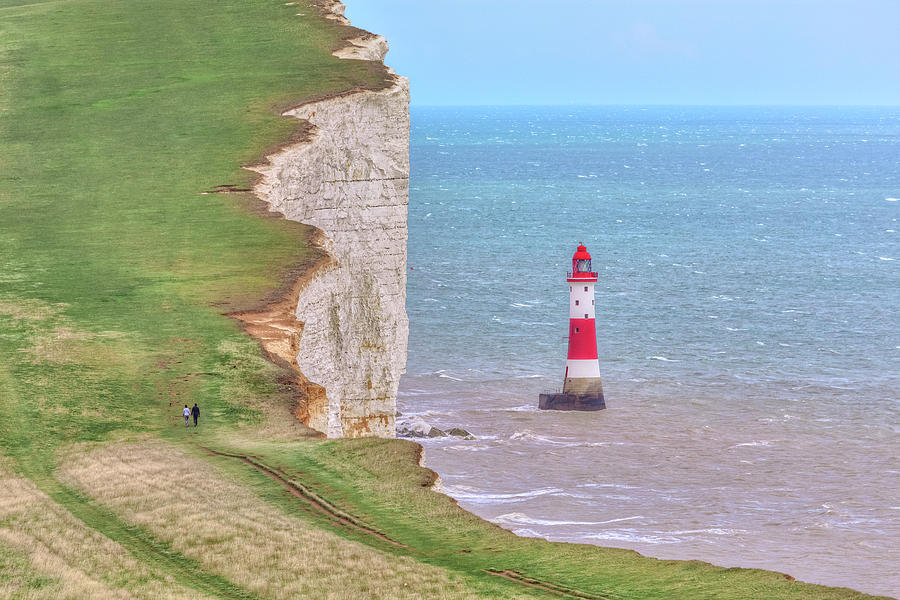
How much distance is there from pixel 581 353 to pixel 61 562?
3956 cm

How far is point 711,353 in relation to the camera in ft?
249

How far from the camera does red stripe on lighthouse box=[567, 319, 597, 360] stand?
200ft

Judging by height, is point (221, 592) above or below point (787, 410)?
above

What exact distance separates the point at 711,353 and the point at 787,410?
13106 mm

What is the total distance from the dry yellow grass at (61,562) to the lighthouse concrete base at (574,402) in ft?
123

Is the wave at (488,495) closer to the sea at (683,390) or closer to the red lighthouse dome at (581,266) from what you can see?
the sea at (683,390)

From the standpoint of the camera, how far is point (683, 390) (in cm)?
6681

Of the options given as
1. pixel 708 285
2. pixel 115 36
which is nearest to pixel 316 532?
pixel 115 36

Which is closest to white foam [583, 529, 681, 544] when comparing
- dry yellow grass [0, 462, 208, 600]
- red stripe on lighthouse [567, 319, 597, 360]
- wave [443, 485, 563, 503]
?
wave [443, 485, 563, 503]

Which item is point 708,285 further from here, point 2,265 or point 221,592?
point 221,592

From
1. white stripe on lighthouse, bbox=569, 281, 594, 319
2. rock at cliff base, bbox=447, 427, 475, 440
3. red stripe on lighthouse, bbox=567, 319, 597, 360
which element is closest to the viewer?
rock at cliff base, bbox=447, 427, 475, 440

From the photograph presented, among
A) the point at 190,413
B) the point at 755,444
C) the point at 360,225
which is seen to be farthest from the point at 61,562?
the point at 755,444

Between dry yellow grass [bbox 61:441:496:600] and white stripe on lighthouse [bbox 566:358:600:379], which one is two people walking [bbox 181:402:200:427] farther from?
white stripe on lighthouse [bbox 566:358:600:379]

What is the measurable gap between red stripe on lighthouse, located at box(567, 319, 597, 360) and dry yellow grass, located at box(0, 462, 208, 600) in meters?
36.5
